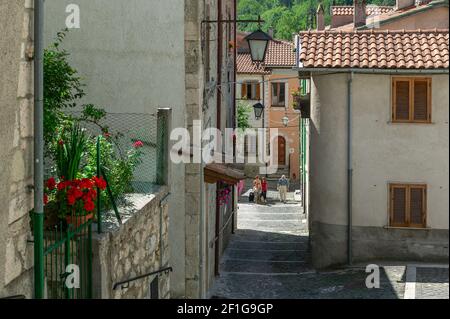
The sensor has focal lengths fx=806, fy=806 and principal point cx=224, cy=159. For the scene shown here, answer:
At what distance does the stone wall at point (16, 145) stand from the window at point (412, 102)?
108 inches

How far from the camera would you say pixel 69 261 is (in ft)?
20.9

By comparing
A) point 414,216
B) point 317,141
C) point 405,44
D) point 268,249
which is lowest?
point 268,249

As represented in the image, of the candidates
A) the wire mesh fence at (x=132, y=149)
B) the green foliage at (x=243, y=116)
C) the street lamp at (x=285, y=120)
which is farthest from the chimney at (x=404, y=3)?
the street lamp at (x=285, y=120)

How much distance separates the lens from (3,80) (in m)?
5.12

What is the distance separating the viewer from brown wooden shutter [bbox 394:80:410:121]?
24.5ft

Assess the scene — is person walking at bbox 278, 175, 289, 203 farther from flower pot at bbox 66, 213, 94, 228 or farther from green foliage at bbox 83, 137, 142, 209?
→ flower pot at bbox 66, 213, 94, 228

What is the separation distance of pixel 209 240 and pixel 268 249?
4938 mm

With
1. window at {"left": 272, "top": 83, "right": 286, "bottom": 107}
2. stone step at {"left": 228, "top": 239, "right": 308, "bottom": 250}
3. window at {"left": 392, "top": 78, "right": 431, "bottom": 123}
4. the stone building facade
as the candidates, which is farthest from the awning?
window at {"left": 272, "top": 83, "right": 286, "bottom": 107}

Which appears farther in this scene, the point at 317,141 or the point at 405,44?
the point at 317,141

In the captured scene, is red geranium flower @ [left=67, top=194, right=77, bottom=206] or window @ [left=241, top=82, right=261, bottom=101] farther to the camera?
window @ [left=241, top=82, right=261, bottom=101]

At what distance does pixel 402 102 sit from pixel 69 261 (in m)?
4.48

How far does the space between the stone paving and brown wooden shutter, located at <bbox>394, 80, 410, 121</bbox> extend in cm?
194
